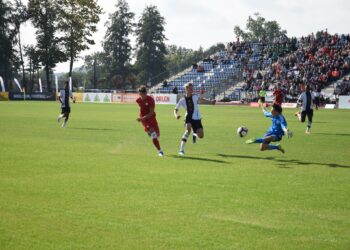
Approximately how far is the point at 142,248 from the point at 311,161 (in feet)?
30.4

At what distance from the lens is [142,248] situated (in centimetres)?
649

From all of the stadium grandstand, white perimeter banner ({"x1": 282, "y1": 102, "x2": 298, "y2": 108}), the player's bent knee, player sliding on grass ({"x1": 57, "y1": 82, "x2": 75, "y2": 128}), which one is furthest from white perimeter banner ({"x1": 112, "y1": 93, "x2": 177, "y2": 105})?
the player's bent knee

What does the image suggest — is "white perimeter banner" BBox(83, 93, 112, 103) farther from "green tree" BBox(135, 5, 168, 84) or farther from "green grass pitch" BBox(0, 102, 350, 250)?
"green grass pitch" BBox(0, 102, 350, 250)

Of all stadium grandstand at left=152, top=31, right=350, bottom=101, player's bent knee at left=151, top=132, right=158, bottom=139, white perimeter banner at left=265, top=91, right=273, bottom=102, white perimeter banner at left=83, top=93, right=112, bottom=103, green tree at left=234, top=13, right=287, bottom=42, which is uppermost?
green tree at left=234, top=13, right=287, bottom=42

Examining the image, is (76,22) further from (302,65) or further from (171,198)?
(171,198)

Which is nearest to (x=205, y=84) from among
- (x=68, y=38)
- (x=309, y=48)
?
(x=309, y=48)

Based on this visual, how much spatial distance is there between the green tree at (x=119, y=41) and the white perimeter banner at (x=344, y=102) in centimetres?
7053

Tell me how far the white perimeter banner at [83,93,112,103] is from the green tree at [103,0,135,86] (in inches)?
1769

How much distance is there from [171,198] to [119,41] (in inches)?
4505

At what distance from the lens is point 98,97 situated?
2889 inches

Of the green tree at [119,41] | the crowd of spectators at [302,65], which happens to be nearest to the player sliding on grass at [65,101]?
the crowd of spectators at [302,65]

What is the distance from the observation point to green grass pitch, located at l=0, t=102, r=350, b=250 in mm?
6922

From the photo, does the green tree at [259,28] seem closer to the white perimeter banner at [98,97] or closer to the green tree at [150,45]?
the green tree at [150,45]

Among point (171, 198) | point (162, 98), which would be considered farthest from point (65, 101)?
point (162, 98)
